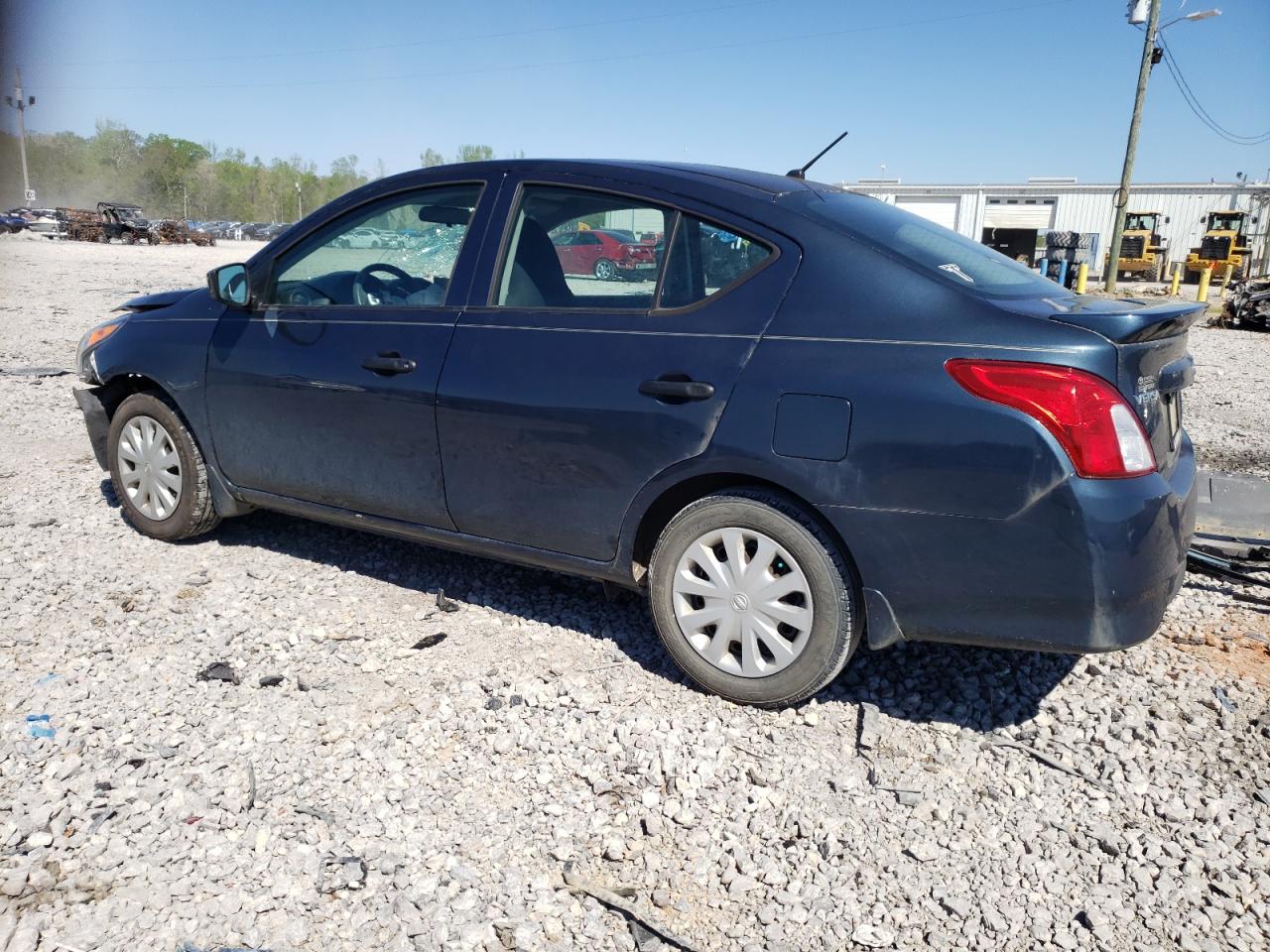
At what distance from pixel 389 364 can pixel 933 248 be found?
7.01ft

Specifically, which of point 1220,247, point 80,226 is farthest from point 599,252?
point 80,226

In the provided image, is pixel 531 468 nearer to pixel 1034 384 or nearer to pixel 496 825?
pixel 496 825

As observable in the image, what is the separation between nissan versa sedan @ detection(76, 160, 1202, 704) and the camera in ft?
9.08

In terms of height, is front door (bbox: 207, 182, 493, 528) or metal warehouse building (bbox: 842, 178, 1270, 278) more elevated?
metal warehouse building (bbox: 842, 178, 1270, 278)

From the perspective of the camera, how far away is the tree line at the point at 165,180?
85438mm

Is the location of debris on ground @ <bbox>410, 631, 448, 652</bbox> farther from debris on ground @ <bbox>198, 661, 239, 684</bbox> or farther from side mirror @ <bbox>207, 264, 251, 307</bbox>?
side mirror @ <bbox>207, 264, 251, 307</bbox>

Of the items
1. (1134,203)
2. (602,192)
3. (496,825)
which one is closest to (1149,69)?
(602,192)

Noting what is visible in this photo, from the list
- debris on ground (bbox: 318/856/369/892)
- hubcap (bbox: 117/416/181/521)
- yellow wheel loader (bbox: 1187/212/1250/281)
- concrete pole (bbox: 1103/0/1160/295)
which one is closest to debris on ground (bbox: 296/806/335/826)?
debris on ground (bbox: 318/856/369/892)

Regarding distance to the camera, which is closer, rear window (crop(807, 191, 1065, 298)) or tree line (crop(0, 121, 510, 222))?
rear window (crop(807, 191, 1065, 298))

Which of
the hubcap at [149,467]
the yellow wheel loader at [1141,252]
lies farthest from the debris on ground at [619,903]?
the yellow wheel loader at [1141,252]

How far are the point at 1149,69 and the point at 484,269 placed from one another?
83.3 feet

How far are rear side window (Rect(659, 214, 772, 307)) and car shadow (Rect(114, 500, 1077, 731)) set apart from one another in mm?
1443

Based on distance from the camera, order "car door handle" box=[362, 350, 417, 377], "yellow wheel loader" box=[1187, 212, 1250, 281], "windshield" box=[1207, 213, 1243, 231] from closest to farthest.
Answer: "car door handle" box=[362, 350, 417, 377], "yellow wheel loader" box=[1187, 212, 1250, 281], "windshield" box=[1207, 213, 1243, 231]

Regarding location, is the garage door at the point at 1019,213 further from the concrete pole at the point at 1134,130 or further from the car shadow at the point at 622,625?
the car shadow at the point at 622,625
